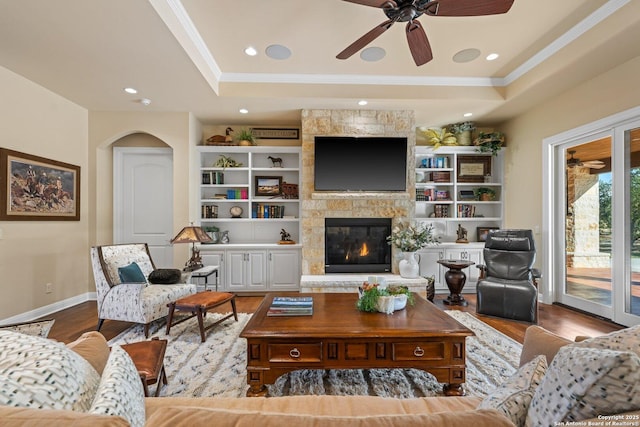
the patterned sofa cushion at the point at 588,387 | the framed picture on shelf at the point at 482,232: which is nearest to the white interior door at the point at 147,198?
the patterned sofa cushion at the point at 588,387

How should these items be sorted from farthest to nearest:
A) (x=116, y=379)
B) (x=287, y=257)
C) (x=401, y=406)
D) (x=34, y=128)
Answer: (x=287, y=257), (x=34, y=128), (x=401, y=406), (x=116, y=379)

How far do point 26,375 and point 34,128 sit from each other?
14.0ft

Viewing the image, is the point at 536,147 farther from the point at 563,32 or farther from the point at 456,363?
the point at 456,363

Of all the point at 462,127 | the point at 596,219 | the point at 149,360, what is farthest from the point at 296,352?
the point at 462,127

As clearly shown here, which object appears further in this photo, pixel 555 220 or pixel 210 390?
pixel 555 220

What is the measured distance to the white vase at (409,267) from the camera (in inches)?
171

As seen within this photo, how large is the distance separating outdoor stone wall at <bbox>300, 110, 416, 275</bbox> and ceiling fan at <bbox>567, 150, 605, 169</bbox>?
2037mm

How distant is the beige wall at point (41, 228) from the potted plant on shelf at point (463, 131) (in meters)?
5.89

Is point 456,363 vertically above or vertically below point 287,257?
below

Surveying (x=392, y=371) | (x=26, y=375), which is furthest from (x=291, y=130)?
(x=26, y=375)

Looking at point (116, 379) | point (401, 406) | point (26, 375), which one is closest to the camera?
point (26, 375)

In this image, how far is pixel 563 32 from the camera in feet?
10.1

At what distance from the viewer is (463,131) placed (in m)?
5.10

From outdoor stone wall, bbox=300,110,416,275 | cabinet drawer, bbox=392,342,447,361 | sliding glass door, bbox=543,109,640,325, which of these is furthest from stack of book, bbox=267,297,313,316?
sliding glass door, bbox=543,109,640,325
